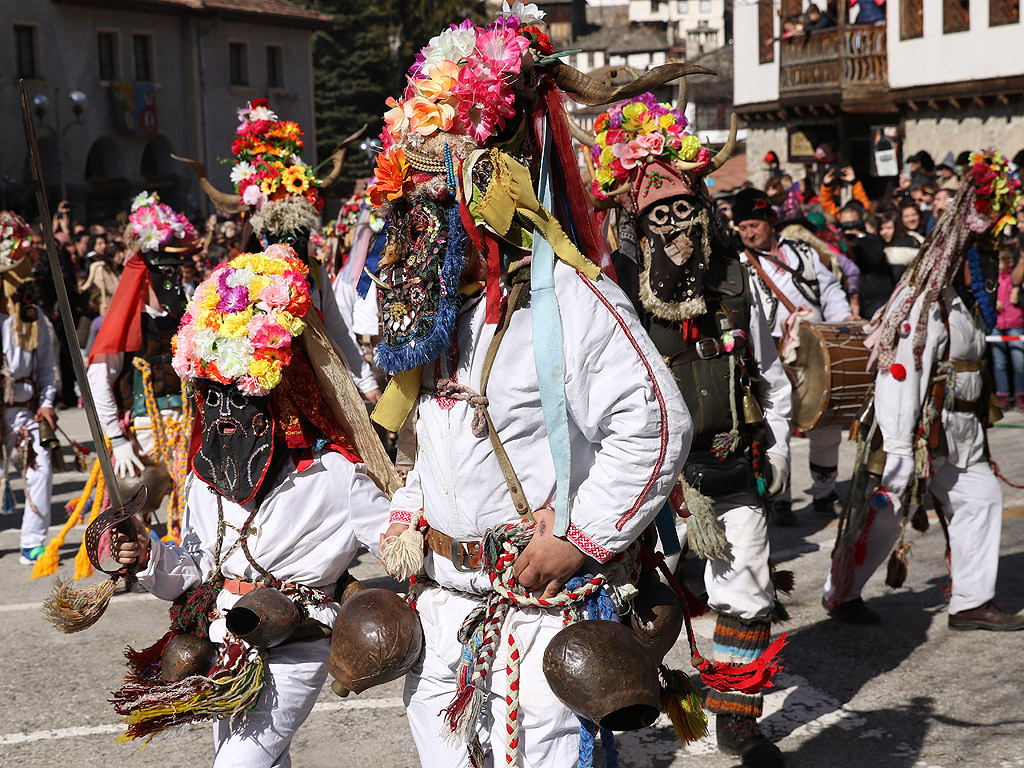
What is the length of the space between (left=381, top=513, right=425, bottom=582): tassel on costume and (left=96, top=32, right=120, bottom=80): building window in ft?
119

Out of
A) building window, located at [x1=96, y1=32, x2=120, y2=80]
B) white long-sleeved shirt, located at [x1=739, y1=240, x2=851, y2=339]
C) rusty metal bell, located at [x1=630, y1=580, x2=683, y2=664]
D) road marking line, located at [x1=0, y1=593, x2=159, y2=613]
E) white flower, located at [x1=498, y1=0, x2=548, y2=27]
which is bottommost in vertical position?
road marking line, located at [x1=0, y1=593, x2=159, y2=613]

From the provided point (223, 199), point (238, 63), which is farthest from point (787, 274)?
point (238, 63)

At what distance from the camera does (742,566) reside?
464 cm

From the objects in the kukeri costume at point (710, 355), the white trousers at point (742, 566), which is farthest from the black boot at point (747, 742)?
the white trousers at point (742, 566)

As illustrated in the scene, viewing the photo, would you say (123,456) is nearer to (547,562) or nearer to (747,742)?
(747,742)

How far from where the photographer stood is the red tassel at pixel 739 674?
130 inches

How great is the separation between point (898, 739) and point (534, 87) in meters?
3.19

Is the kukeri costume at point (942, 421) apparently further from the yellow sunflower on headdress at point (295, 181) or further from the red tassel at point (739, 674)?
the yellow sunflower on headdress at point (295, 181)

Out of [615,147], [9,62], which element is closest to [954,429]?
[615,147]

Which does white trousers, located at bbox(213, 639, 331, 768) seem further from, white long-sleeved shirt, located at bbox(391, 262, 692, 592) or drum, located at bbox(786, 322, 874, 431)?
drum, located at bbox(786, 322, 874, 431)

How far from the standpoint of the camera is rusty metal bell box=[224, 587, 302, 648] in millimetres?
3297

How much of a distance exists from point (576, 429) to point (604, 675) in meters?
0.60

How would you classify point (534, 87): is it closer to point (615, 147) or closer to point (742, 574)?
point (615, 147)

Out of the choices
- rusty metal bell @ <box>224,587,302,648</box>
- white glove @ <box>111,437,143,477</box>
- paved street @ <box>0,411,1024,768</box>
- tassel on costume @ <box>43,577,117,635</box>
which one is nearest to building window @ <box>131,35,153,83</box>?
paved street @ <box>0,411,1024,768</box>
